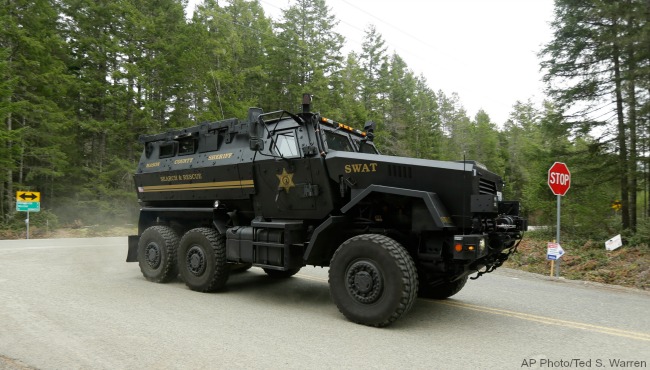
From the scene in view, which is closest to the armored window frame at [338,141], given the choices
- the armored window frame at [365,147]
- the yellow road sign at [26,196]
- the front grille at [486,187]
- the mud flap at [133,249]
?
the armored window frame at [365,147]

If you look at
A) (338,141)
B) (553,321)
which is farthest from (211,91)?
(553,321)

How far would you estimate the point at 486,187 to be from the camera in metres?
5.70

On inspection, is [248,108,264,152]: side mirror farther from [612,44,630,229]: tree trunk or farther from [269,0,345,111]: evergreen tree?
[269,0,345,111]: evergreen tree

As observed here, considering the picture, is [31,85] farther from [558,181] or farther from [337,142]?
[558,181]

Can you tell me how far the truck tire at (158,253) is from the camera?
7824mm

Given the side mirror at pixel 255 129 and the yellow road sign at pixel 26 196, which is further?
the yellow road sign at pixel 26 196

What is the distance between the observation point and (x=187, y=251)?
7.41 m

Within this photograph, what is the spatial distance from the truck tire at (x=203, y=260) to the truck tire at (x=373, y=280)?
2.37 meters

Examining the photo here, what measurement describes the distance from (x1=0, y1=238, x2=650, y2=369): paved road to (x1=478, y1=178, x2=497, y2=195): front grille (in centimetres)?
170

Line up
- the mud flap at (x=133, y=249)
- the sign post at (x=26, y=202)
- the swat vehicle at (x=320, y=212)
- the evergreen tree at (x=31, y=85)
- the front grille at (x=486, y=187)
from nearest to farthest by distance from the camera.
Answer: the swat vehicle at (x=320, y=212) < the front grille at (x=486, y=187) < the mud flap at (x=133, y=249) < the sign post at (x=26, y=202) < the evergreen tree at (x=31, y=85)

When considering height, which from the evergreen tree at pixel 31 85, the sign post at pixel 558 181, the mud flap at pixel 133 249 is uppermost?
the evergreen tree at pixel 31 85

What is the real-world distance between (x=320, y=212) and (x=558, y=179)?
7111 millimetres

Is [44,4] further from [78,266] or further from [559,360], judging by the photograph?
[559,360]

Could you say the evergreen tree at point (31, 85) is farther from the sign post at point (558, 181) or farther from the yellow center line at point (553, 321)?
the sign post at point (558, 181)
